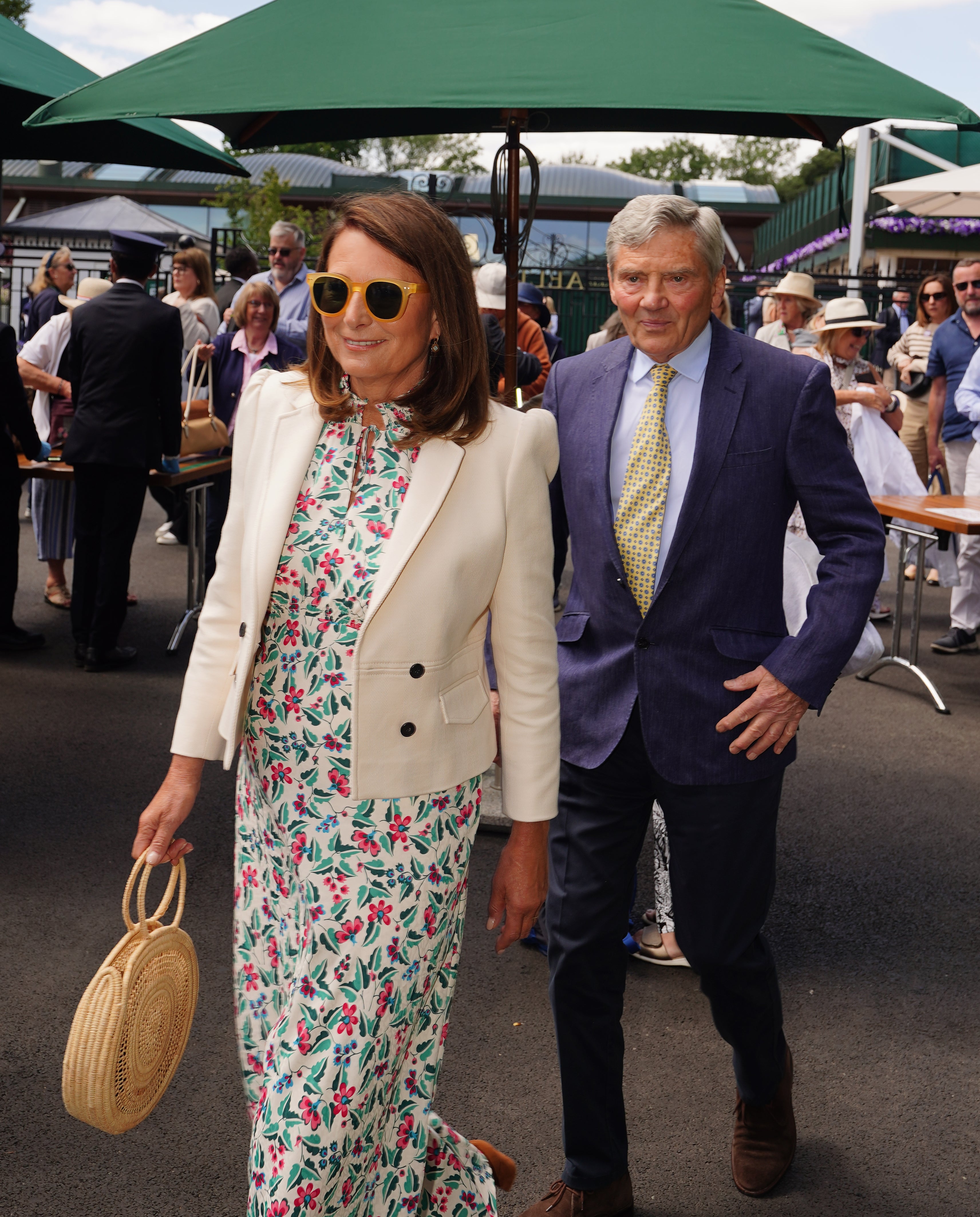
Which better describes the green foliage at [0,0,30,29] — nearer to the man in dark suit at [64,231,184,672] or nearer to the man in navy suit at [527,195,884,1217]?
the man in dark suit at [64,231,184,672]

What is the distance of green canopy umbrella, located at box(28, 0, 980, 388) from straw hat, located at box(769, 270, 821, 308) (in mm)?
4120

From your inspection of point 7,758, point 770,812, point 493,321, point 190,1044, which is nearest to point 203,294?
point 493,321

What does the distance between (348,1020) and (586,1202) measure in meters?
1.08

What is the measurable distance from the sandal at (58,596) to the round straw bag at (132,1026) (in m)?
7.09

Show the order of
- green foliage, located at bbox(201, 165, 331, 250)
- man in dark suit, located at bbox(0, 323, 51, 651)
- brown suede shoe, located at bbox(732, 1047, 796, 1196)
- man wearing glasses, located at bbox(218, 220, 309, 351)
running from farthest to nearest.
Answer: green foliage, located at bbox(201, 165, 331, 250)
man wearing glasses, located at bbox(218, 220, 309, 351)
man in dark suit, located at bbox(0, 323, 51, 651)
brown suede shoe, located at bbox(732, 1047, 796, 1196)

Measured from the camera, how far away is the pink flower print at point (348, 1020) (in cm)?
201

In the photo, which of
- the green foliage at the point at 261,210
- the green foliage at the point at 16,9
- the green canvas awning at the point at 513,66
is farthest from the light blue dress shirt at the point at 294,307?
the green foliage at the point at 16,9

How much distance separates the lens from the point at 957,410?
9.38 metres

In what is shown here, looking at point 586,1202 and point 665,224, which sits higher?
point 665,224

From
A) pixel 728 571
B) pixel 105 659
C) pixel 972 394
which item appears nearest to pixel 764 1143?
pixel 728 571

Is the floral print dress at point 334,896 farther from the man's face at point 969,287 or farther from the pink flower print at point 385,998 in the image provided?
the man's face at point 969,287

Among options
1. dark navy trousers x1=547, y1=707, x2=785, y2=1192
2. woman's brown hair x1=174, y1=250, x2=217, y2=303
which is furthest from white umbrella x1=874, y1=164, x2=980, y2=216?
dark navy trousers x1=547, y1=707, x2=785, y2=1192

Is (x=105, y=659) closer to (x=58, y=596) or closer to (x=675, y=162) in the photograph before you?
(x=58, y=596)

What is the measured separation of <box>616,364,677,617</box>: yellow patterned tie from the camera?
2725 mm
